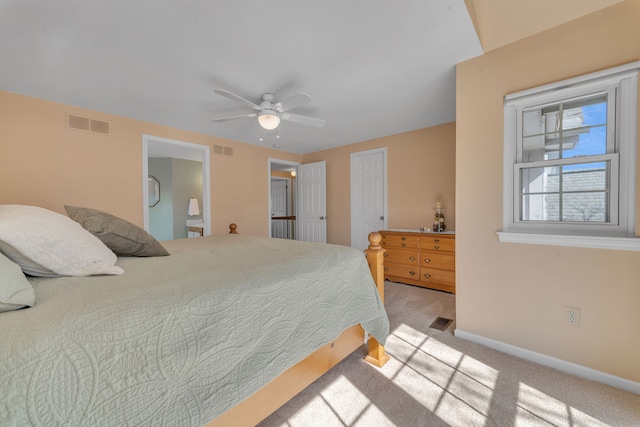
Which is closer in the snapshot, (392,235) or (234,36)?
(234,36)

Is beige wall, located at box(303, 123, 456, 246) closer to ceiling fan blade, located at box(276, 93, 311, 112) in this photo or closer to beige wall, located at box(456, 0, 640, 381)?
beige wall, located at box(456, 0, 640, 381)

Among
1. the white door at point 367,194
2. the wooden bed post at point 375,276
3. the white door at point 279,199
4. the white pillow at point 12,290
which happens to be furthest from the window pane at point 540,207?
the white door at point 279,199

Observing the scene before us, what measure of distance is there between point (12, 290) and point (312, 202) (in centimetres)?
462

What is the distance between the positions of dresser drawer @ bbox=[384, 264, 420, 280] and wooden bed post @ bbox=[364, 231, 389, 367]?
1.93 m

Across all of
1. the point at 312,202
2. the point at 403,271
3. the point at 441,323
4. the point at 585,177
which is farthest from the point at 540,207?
the point at 312,202

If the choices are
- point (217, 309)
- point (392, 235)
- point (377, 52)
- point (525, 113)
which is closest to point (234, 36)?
point (377, 52)

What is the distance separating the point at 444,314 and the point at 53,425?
2.86m

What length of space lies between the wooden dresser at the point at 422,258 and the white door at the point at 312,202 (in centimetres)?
160

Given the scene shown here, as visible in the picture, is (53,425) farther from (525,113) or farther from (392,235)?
(392,235)

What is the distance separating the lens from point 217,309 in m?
0.93

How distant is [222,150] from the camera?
412cm

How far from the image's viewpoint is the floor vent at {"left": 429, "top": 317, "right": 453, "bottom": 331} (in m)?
2.35

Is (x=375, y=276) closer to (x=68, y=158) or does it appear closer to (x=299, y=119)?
(x=299, y=119)

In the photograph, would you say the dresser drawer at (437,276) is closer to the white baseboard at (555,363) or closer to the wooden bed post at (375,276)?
the white baseboard at (555,363)
